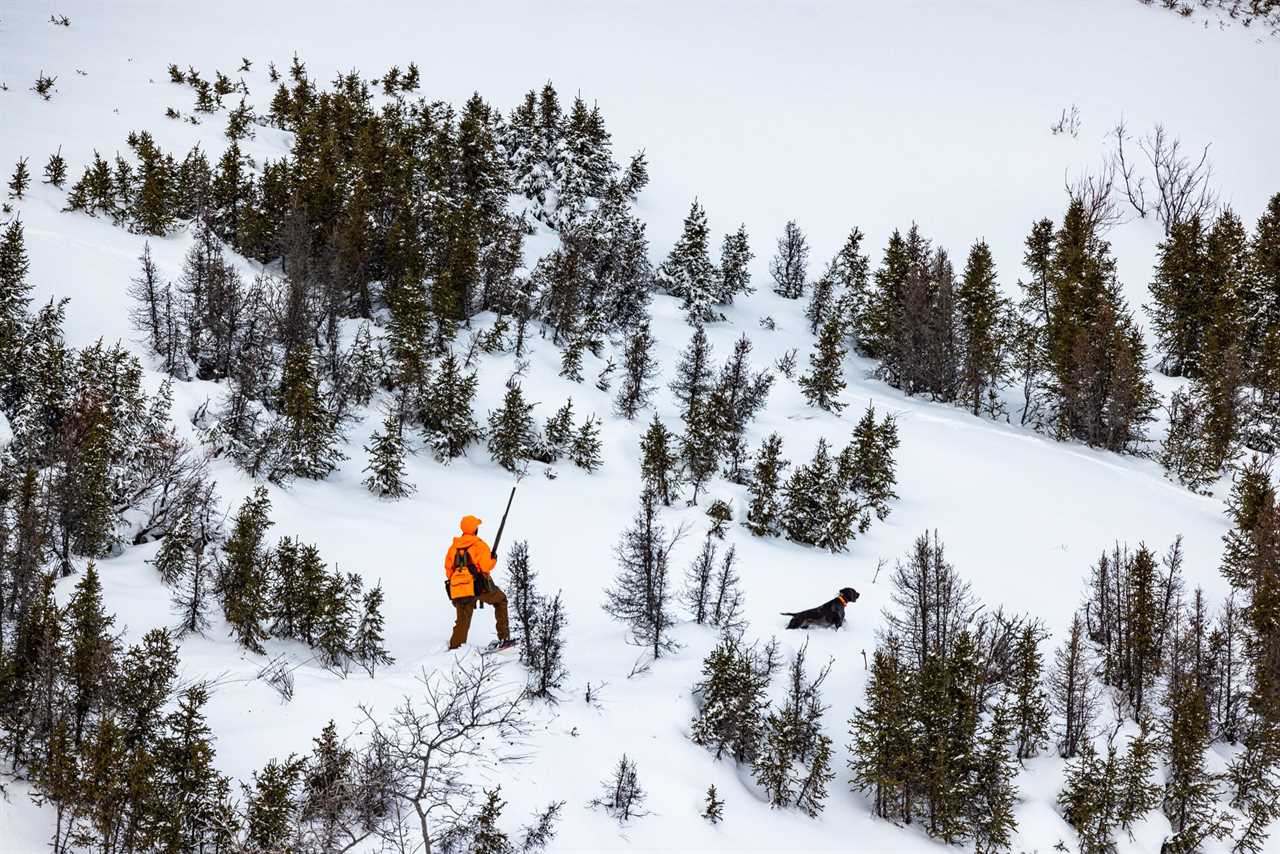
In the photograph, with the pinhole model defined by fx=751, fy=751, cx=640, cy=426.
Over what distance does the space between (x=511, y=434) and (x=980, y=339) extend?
2343 cm

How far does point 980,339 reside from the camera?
116ft

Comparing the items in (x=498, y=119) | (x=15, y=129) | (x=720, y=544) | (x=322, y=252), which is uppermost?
(x=498, y=119)

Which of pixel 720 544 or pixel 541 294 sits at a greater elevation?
pixel 541 294

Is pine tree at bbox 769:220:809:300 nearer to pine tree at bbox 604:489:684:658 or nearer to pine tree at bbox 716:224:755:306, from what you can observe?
pine tree at bbox 716:224:755:306

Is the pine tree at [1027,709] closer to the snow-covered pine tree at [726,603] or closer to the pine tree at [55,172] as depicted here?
the snow-covered pine tree at [726,603]

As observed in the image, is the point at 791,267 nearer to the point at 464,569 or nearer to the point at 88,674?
the point at 464,569

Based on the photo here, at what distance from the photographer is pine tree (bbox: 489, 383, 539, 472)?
2455 cm

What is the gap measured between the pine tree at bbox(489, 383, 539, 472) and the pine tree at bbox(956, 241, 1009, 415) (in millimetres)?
21954

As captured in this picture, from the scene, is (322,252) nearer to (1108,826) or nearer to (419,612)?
(419,612)

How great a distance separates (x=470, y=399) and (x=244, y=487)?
890 centimetres

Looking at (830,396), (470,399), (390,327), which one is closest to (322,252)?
(390,327)

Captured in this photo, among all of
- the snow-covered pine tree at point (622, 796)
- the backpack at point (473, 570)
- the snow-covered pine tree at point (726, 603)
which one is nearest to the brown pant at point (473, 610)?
the backpack at point (473, 570)

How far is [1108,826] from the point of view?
13367 millimetres

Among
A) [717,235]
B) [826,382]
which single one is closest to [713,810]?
[826,382]
